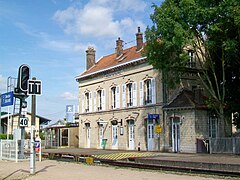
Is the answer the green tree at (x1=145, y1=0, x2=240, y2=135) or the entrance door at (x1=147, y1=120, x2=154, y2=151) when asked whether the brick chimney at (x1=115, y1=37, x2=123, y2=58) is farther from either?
the green tree at (x1=145, y1=0, x2=240, y2=135)

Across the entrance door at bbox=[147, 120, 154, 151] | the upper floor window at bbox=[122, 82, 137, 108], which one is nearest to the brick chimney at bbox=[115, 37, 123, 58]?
the upper floor window at bbox=[122, 82, 137, 108]

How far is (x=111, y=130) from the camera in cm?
3466

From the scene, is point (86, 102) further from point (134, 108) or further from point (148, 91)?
point (148, 91)

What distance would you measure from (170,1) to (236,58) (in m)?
5.30

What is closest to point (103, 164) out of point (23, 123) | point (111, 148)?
point (23, 123)

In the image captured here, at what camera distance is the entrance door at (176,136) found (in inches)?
1087

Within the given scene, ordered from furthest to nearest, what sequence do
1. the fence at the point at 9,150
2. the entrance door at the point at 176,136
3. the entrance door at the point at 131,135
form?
the entrance door at the point at 131,135 → the entrance door at the point at 176,136 → the fence at the point at 9,150

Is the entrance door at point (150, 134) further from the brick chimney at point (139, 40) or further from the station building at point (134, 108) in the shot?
the brick chimney at point (139, 40)

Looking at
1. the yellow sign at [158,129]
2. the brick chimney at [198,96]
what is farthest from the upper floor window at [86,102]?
the brick chimney at [198,96]

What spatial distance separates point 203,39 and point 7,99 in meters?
13.4

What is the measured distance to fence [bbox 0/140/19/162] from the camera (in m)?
23.2

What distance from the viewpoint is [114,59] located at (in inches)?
1480

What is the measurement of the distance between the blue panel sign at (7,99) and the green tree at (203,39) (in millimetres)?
9458

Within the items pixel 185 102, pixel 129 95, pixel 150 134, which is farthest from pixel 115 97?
pixel 185 102
